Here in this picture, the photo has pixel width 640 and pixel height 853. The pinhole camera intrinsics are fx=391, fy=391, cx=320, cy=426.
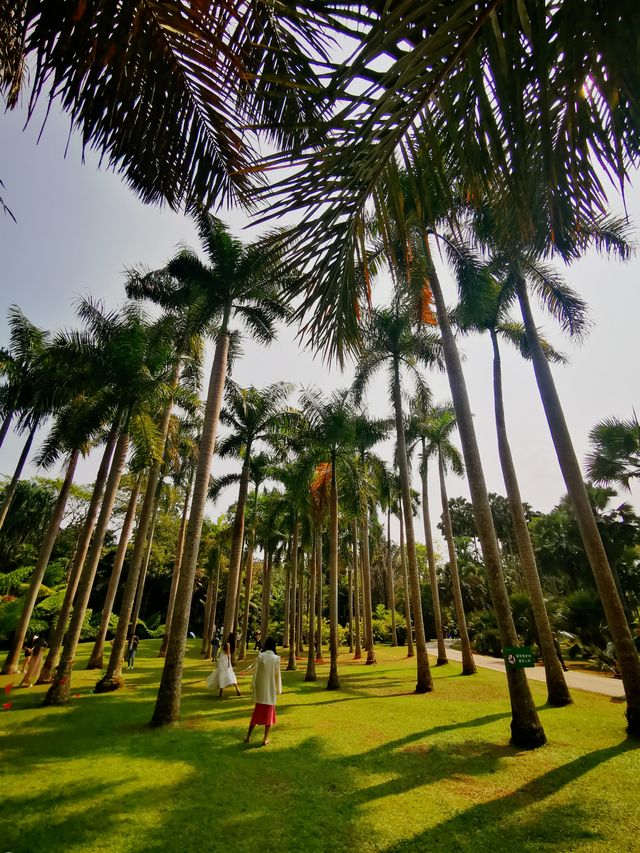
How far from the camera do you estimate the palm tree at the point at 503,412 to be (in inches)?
402

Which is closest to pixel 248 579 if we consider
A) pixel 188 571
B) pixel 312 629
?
pixel 312 629

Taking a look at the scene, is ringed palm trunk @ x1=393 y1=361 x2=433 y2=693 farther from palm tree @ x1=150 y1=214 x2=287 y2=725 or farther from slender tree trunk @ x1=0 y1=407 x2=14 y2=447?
slender tree trunk @ x1=0 y1=407 x2=14 y2=447

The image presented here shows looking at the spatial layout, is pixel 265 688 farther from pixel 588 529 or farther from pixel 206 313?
pixel 206 313

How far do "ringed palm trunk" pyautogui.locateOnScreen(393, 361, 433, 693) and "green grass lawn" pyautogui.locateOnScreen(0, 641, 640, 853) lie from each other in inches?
114

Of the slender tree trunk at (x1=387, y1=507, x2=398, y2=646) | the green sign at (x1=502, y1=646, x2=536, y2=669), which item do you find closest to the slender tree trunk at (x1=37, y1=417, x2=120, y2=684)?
the green sign at (x1=502, y1=646, x2=536, y2=669)

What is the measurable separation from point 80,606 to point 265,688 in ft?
23.1

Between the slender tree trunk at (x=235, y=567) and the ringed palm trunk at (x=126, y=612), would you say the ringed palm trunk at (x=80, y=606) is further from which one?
the slender tree trunk at (x=235, y=567)

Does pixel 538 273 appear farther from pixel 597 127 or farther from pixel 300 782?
pixel 300 782

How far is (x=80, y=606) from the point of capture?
439 inches

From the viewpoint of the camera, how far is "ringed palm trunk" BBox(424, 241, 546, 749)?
715cm

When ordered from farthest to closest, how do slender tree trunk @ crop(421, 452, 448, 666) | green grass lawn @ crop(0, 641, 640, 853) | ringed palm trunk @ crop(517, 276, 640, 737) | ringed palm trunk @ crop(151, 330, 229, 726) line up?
slender tree trunk @ crop(421, 452, 448, 666)
ringed palm trunk @ crop(151, 330, 229, 726)
ringed palm trunk @ crop(517, 276, 640, 737)
green grass lawn @ crop(0, 641, 640, 853)

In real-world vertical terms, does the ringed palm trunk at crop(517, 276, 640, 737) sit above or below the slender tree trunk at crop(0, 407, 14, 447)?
below

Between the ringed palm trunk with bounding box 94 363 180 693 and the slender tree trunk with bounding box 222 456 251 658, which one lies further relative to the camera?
the slender tree trunk with bounding box 222 456 251 658

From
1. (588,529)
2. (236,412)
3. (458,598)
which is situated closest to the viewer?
(588,529)
